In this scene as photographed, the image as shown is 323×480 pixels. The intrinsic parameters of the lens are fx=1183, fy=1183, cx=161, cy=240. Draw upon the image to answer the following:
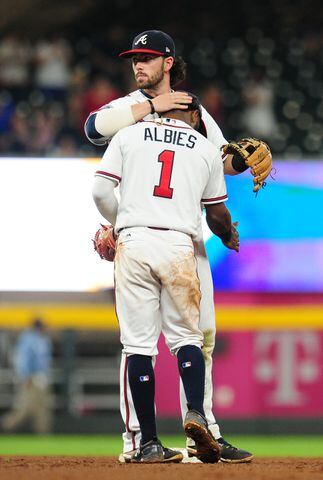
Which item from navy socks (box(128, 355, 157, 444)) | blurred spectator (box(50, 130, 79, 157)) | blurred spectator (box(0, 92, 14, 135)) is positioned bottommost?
navy socks (box(128, 355, 157, 444))

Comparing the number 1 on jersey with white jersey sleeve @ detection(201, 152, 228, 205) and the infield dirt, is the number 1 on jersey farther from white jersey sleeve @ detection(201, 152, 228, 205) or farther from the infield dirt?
the infield dirt

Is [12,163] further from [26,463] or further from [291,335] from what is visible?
[26,463]

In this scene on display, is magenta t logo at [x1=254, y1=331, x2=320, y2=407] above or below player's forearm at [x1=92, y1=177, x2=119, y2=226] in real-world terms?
below

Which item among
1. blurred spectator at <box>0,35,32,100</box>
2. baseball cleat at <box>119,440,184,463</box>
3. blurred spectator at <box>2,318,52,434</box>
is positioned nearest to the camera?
baseball cleat at <box>119,440,184,463</box>

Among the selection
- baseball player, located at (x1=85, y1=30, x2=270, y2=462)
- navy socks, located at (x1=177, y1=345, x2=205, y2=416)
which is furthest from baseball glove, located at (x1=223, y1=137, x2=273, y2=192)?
navy socks, located at (x1=177, y1=345, x2=205, y2=416)

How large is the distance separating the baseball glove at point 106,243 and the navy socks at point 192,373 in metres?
0.68

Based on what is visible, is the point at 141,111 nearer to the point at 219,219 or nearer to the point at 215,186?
the point at 215,186

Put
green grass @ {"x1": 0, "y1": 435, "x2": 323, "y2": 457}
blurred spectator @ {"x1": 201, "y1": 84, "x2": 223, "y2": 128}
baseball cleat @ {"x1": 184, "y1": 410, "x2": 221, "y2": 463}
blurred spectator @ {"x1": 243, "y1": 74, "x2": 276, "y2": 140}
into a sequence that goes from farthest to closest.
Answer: blurred spectator @ {"x1": 243, "y1": 74, "x2": 276, "y2": 140} → blurred spectator @ {"x1": 201, "y1": 84, "x2": 223, "y2": 128} → green grass @ {"x1": 0, "y1": 435, "x2": 323, "y2": 457} → baseball cleat @ {"x1": 184, "y1": 410, "x2": 221, "y2": 463}

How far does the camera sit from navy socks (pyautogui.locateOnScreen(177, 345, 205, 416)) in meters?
5.83

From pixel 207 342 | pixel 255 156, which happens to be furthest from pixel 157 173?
pixel 207 342

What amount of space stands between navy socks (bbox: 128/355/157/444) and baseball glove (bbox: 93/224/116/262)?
2.04 ft

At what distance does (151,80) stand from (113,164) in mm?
551

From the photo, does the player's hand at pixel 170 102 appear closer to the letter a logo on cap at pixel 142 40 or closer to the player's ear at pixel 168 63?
the player's ear at pixel 168 63

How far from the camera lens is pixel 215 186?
→ 6074 millimetres
